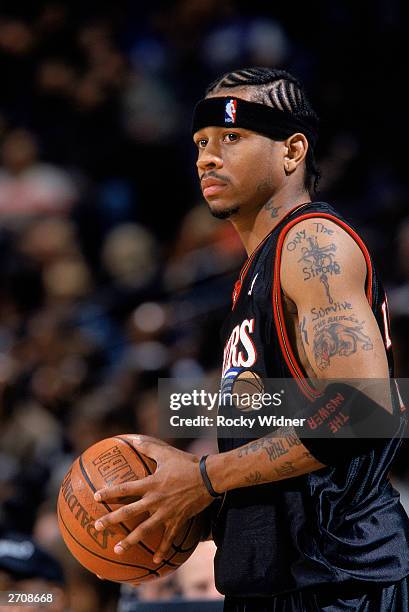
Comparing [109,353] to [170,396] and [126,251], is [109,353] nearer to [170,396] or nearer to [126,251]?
[126,251]

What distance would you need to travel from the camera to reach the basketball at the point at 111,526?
2143 millimetres

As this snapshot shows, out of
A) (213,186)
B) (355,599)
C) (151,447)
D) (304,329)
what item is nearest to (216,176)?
(213,186)

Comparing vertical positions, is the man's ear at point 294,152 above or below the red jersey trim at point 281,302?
above

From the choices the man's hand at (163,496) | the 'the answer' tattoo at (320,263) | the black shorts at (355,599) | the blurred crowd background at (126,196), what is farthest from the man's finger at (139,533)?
the blurred crowd background at (126,196)

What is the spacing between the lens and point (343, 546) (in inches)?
79.0

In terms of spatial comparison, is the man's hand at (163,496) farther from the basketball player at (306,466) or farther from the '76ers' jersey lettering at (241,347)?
the '76ers' jersey lettering at (241,347)

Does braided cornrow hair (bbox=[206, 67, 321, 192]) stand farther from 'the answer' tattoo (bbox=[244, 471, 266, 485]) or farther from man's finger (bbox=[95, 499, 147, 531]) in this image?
man's finger (bbox=[95, 499, 147, 531])

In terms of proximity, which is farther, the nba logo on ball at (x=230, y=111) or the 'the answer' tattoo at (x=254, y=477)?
the nba logo on ball at (x=230, y=111)

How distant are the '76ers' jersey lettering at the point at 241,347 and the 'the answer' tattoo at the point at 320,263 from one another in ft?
0.85

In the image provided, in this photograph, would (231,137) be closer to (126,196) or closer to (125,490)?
(125,490)

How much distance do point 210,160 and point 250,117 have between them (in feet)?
0.50

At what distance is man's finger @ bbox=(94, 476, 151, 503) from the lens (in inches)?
81.4

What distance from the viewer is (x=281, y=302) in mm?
2096

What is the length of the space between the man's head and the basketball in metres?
0.69
